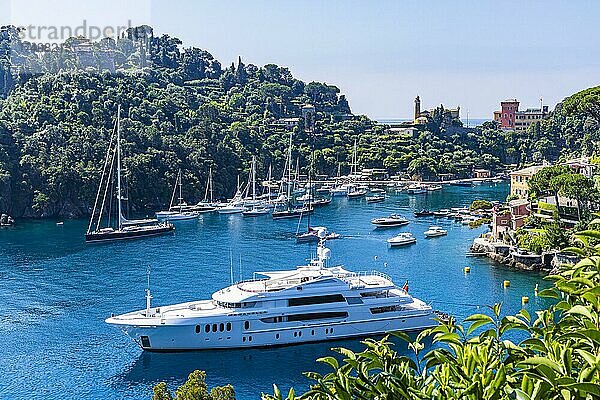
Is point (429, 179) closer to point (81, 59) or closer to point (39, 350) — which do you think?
point (81, 59)

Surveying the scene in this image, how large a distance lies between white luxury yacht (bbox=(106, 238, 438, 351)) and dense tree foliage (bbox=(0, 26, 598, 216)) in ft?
70.0

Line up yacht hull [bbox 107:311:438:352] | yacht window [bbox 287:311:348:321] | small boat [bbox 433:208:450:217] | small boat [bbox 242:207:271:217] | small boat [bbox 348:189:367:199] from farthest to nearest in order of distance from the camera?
small boat [bbox 348:189:367:199] < small boat [bbox 242:207:271:217] < small boat [bbox 433:208:450:217] < yacht window [bbox 287:311:348:321] < yacht hull [bbox 107:311:438:352]

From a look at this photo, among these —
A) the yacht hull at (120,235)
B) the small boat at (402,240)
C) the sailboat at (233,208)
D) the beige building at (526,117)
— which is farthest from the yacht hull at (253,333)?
the beige building at (526,117)

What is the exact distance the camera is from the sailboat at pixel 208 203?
57.7m

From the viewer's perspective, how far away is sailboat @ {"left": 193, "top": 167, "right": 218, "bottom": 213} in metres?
57.7

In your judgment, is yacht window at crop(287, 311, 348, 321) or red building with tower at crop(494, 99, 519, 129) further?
red building with tower at crop(494, 99, 519, 129)

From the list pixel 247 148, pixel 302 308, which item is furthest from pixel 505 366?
pixel 247 148

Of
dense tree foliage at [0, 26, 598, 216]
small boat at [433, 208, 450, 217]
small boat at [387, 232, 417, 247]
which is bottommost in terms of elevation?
small boat at [387, 232, 417, 247]

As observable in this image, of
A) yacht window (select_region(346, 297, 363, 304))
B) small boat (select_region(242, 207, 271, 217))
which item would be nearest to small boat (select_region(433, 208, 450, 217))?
small boat (select_region(242, 207, 271, 217))

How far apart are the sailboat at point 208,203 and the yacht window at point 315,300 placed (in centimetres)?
3389

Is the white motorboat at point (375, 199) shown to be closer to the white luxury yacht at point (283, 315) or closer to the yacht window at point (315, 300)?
the white luxury yacht at point (283, 315)

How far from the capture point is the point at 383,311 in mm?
24953

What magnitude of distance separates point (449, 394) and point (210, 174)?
5944 cm

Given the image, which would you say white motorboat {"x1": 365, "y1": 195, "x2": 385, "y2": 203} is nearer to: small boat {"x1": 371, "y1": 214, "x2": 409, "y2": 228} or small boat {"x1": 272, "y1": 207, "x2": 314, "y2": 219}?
small boat {"x1": 272, "y1": 207, "x2": 314, "y2": 219}
